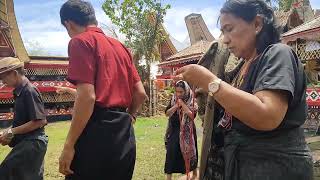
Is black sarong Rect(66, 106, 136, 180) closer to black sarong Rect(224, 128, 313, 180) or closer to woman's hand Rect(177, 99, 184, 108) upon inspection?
black sarong Rect(224, 128, 313, 180)

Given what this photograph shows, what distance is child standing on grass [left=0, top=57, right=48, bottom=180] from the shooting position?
3.58 metres

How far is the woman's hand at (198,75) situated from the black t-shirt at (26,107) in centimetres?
219

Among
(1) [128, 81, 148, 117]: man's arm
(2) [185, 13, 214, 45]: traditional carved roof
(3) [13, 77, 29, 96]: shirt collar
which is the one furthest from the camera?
(2) [185, 13, 214, 45]: traditional carved roof

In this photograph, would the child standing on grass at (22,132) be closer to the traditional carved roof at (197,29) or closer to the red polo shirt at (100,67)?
the red polo shirt at (100,67)

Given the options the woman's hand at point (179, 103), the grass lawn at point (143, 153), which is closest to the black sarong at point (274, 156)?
the woman's hand at point (179, 103)

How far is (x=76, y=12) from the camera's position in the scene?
8.79 feet

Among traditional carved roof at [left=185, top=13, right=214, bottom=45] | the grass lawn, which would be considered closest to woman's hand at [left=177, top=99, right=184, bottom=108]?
the grass lawn

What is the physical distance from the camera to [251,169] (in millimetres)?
1867

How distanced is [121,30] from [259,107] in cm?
1940

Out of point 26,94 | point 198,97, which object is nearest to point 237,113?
point 198,97

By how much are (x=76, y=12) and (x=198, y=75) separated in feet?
4.14

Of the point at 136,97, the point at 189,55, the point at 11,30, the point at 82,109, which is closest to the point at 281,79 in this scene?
the point at 82,109

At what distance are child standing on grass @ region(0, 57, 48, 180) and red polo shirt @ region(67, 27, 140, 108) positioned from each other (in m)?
1.28

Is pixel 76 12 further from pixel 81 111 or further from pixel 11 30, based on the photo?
pixel 11 30
